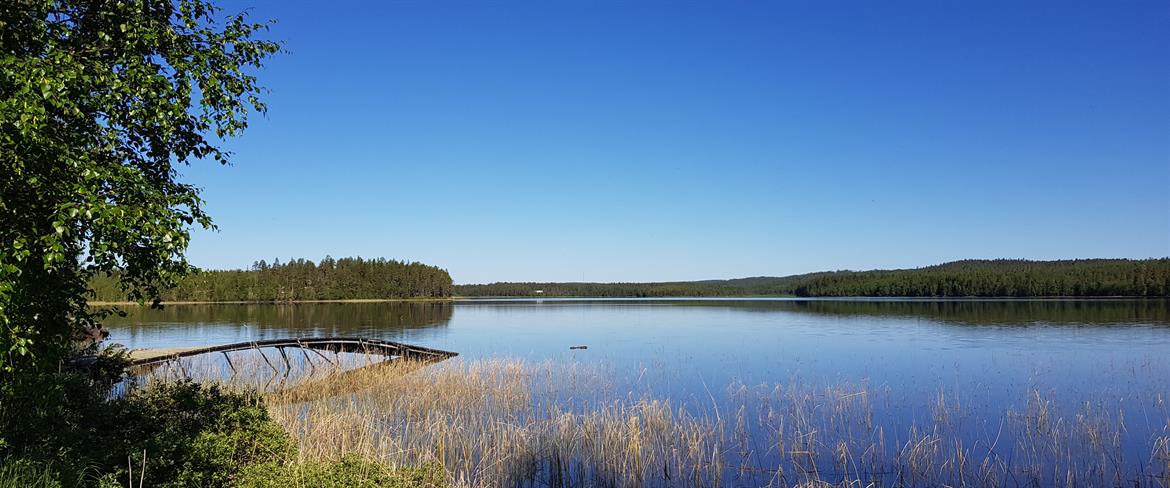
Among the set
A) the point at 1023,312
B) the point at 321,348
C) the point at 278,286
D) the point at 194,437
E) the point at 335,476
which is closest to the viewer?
the point at 335,476

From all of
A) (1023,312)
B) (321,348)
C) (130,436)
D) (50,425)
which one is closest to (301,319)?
(321,348)

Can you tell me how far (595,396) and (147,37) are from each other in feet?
66.2

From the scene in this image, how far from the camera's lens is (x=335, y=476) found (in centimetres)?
1042

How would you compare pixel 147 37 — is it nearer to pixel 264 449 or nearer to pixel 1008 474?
pixel 264 449

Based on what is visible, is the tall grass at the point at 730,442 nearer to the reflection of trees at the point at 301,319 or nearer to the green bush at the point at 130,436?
the green bush at the point at 130,436

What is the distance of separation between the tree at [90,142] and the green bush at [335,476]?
362cm

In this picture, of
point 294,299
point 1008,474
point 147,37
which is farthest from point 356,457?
point 294,299

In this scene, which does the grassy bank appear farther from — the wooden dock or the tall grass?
the wooden dock

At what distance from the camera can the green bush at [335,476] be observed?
→ 10102 millimetres

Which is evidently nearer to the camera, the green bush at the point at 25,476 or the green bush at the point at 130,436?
the green bush at the point at 25,476

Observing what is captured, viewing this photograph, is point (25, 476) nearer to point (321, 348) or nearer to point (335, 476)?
point (335, 476)

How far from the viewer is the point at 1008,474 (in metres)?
15.8

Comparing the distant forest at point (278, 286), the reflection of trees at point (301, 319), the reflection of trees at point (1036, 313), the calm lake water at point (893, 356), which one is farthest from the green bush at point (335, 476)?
the distant forest at point (278, 286)

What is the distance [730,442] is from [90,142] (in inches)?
643
